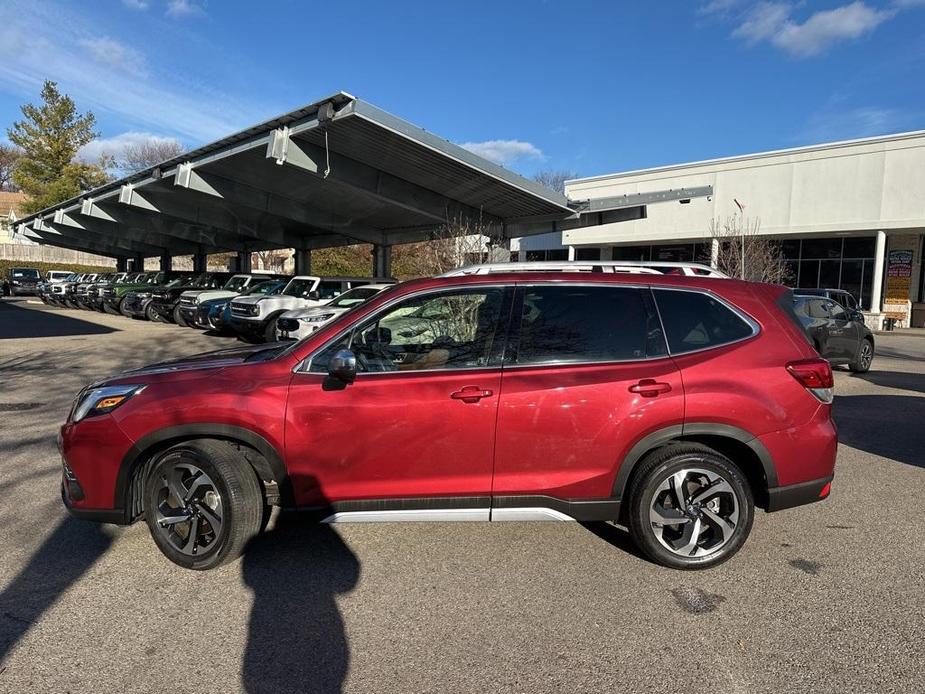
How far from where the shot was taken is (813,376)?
11.9 feet

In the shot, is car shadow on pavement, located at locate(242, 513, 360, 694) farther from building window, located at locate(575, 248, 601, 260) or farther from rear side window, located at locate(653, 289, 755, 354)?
building window, located at locate(575, 248, 601, 260)

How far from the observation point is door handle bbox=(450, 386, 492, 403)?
3.45 metres

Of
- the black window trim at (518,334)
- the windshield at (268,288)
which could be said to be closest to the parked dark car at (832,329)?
the black window trim at (518,334)

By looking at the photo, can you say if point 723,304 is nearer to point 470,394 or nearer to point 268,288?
point 470,394

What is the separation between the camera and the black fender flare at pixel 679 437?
139 inches

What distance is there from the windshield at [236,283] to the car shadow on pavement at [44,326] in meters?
3.65

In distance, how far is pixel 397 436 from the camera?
3461mm

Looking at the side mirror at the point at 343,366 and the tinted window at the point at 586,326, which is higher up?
the tinted window at the point at 586,326

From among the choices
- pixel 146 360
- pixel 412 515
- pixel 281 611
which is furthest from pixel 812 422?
pixel 146 360

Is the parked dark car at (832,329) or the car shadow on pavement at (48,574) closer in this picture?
the car shadow on pavement at (48,574)

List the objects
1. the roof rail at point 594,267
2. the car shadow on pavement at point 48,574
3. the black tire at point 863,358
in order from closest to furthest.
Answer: the car shadow on pavement at point 48,574 → the roof rail at point 594,267 → the black tire at point 863,358

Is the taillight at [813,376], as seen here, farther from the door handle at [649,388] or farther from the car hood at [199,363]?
the car hood at [199,363]

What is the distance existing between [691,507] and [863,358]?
35.3 ft

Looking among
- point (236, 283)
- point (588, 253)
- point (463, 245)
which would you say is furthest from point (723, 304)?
point (588, 253)
